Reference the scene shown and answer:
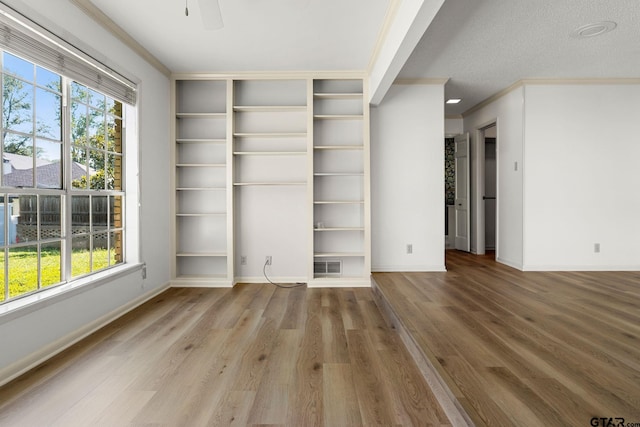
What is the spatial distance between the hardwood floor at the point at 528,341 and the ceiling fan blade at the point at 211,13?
95.5 inches

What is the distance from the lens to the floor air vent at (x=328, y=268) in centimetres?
409

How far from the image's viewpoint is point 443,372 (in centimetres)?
174

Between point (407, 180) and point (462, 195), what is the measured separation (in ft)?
7.52

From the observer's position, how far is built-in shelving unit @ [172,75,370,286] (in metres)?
4.09

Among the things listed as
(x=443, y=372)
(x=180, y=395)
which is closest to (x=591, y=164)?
(x=443, y=372)

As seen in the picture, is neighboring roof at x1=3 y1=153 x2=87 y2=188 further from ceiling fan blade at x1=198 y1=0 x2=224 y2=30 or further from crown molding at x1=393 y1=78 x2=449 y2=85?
crown molding at x1=393 y1=78 x2=449 y2=85

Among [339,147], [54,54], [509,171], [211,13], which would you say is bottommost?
[509,171]

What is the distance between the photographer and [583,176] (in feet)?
14.1

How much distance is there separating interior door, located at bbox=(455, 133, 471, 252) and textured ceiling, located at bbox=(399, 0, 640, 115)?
1413 millimetres

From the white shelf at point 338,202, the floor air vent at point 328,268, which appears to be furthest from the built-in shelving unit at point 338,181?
the white shelf at point 338,202

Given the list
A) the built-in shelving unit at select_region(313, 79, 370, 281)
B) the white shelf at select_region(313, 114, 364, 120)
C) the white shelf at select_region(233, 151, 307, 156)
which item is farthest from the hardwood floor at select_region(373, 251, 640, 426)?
the white shelf at select_region(313, 114, 364, 120)

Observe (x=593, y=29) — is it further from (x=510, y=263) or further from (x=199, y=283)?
(x=199, y=283)

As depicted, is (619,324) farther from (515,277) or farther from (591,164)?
(591,164)

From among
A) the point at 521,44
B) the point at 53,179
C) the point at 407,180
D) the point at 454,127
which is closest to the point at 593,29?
the point at 521,44
